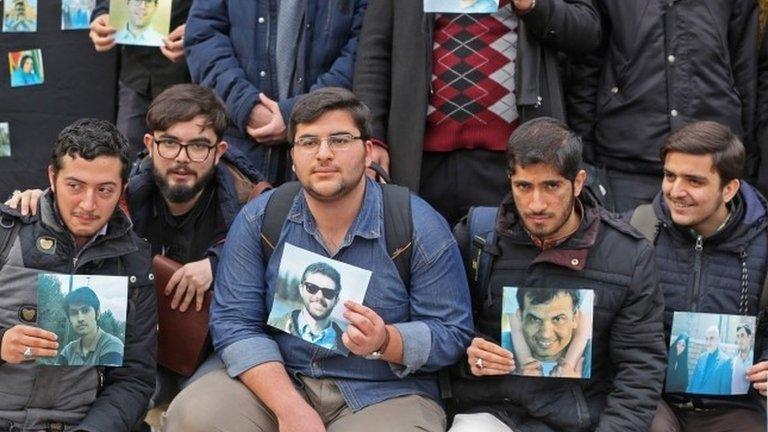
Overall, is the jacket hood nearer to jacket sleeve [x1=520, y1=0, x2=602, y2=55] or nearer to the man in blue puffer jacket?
jacket sleeve [x1=520, y1=0, x2=602, y2=55]

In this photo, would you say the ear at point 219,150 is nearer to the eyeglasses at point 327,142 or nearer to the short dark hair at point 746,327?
the eyeglasses at point 327,142

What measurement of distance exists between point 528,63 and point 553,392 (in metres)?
1.50

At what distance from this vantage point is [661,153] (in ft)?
17.3

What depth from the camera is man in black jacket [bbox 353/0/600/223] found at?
5613 millimetres

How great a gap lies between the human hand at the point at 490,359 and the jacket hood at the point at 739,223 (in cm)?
92

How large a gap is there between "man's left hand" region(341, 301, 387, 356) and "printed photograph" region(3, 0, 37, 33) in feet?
10.8

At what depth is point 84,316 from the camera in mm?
4777

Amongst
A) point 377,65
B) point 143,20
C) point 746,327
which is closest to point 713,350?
point 746,327

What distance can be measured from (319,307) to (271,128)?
1328 mm

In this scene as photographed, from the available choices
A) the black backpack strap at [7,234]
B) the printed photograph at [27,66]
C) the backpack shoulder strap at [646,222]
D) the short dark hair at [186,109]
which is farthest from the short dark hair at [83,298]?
the printed photograph at [27,66]

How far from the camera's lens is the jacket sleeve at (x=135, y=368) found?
16.0 feet

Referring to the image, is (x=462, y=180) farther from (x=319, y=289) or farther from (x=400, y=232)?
(x=319, y=289)

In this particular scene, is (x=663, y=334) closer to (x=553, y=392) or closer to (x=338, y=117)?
(x=553, y=392)

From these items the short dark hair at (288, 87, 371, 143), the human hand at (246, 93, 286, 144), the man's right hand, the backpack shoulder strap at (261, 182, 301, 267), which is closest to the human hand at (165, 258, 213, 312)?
the backpack shoulder strap at (261, 182, 301, 267)
